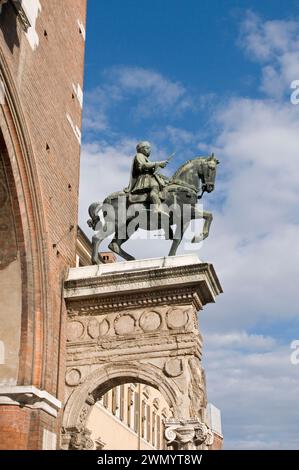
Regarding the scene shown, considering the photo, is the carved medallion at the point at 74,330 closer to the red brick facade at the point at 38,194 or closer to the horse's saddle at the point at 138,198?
the red brick facade at the point at 38,194

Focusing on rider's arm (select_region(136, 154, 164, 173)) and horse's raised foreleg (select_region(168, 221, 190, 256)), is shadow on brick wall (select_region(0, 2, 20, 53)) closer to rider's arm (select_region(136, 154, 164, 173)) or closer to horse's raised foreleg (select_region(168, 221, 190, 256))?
rider's arm (select_region(136, 154, 164, 173))

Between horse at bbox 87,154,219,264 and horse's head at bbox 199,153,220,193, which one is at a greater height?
horse's head at bbox 199,153,220,193

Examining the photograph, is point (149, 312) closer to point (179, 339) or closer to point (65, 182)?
point (179, 339)

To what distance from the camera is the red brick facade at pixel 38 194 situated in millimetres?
12297

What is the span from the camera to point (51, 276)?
13469mm

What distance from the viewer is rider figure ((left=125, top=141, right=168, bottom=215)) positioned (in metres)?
15.0

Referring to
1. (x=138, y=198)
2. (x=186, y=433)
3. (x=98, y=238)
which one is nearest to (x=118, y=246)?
(x=98, y=238)

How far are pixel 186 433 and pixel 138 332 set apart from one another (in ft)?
7.01

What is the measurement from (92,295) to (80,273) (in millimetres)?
655

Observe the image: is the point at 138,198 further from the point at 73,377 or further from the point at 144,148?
the point at 73,377

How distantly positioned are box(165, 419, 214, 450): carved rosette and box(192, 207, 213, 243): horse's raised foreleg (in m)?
3.79

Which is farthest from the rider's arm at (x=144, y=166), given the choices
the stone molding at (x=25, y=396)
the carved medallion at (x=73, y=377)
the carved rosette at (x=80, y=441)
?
the carved rosette at (x=80, y=441)

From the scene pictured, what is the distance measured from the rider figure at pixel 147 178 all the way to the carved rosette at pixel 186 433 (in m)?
4.40

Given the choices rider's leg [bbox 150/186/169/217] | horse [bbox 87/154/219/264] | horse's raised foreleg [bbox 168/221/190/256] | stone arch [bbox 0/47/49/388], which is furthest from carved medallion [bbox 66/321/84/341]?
rider's leg [bbox 150/186/169/217]
